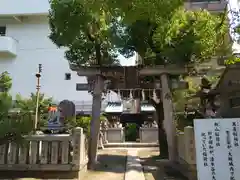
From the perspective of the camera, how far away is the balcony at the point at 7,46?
2080cm

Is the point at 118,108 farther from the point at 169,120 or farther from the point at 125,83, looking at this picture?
the point at 169,120

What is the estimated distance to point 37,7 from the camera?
21.5m

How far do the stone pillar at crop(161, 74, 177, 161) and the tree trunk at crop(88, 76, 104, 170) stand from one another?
7.50 feet

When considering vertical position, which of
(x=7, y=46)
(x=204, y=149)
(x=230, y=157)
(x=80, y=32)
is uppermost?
(x=7, y=46)

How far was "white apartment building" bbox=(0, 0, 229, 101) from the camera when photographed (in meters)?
21.3

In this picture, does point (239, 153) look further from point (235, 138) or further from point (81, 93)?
point (81, 93)

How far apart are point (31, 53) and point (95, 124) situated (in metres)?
15.3

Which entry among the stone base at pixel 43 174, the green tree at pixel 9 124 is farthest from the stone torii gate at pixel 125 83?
the green tree at pixel 9 124

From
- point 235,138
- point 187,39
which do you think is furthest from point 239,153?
point 187,39

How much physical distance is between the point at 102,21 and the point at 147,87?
9.92ft

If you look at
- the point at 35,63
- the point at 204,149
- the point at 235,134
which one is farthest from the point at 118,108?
the point at 235,134

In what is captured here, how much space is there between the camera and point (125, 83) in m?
9.66

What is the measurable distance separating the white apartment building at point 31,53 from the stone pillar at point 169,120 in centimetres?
1278

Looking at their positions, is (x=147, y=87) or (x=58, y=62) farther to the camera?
(x=58, y=62)
